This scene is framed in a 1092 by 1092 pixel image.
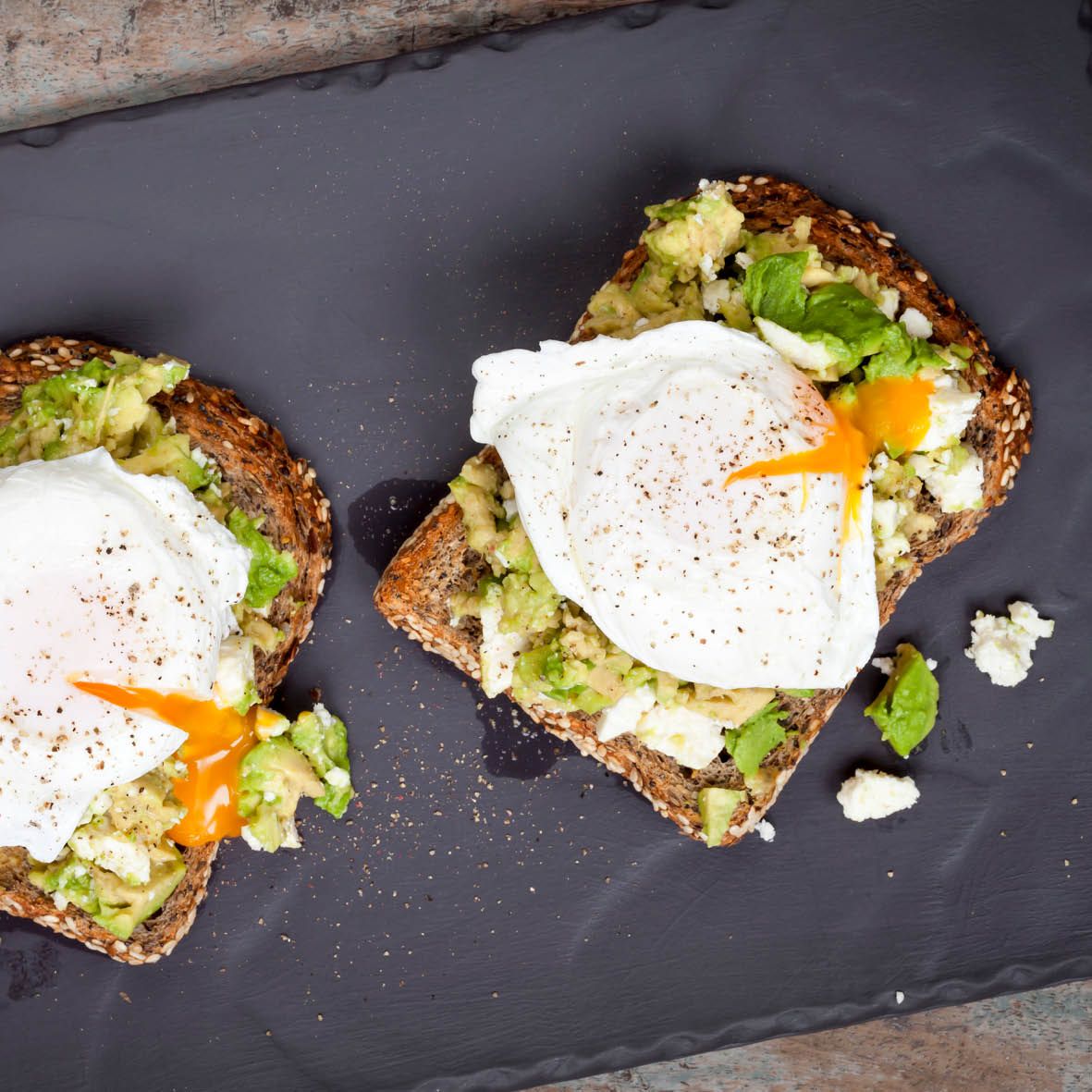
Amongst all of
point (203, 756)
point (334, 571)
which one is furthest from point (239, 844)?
point (334, 571)

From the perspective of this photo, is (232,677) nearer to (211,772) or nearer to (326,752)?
(211,772)

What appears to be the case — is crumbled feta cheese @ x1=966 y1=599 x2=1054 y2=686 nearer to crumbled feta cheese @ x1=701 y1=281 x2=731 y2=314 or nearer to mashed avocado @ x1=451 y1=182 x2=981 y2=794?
mashed avocado @ x1=451 y1=182 x2=981 y2=794

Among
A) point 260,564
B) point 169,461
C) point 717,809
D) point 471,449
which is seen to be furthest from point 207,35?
point 717,809

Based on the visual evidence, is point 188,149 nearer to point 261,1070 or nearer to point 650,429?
point 650,429

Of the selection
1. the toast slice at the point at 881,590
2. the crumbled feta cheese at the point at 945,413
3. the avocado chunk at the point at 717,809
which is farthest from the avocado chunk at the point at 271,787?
the crumbled feta cheese at the point at 945,413

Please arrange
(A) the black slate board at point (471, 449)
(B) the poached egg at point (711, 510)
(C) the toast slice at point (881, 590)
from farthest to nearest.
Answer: (A) the black slate board at point (471, 449) < (C) the toast slice at point (881, 590) < (B) the poached egg at point (711, 510)

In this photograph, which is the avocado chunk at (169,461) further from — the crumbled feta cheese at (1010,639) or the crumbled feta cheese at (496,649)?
the crumbled feta cheese at (1010,639)

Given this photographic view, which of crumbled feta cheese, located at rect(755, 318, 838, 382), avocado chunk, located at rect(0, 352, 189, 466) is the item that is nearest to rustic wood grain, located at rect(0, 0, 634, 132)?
avocado chunk, located at rect(0, 352, 189, 466)
